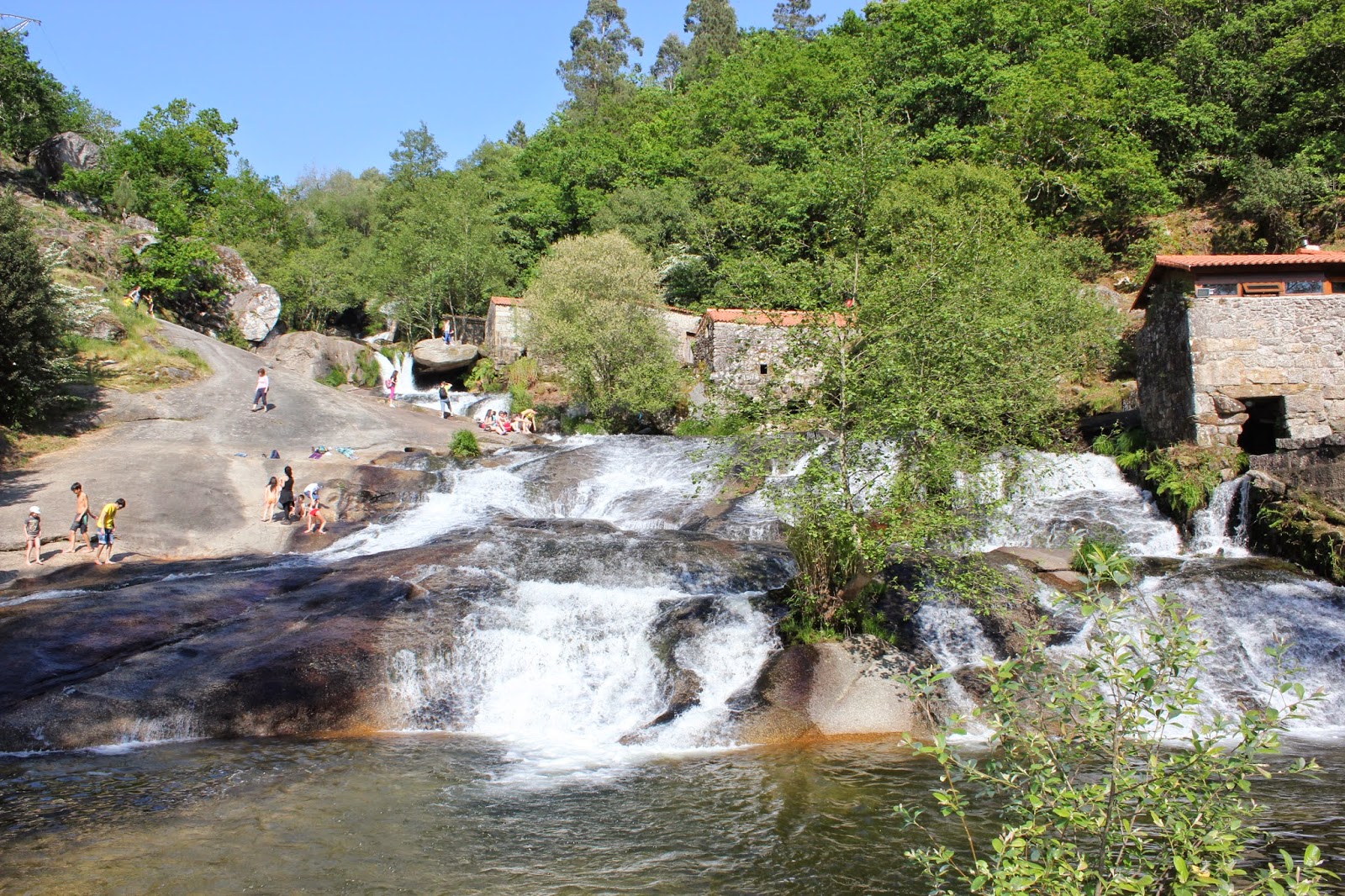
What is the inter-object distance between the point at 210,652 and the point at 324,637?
1.57 meters

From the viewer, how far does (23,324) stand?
914 inches

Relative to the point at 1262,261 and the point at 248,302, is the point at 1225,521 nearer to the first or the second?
the point at 1262,261

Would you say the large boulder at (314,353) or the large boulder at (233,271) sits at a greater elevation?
the large boulder at (233,271)

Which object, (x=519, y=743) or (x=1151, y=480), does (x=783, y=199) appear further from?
(x=519, y=743)

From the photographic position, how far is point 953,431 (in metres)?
13.7

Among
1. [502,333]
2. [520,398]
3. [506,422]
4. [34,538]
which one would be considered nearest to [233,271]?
[502,333]

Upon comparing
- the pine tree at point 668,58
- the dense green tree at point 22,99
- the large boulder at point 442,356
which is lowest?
the large boulder at point 442,356

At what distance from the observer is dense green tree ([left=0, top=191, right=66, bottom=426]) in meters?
23.0

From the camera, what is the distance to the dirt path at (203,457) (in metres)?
19.7

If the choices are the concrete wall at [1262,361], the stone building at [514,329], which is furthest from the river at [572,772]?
the stone building at [514,329]

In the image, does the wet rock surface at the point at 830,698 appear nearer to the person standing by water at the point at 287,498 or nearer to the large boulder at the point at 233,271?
the person standing by water at the point at 287,498

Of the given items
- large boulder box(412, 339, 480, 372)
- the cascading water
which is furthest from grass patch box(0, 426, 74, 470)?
large boulder box(412, 339, 480, 372)

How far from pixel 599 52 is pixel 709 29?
13.8m

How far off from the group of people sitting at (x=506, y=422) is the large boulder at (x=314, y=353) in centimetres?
1166
